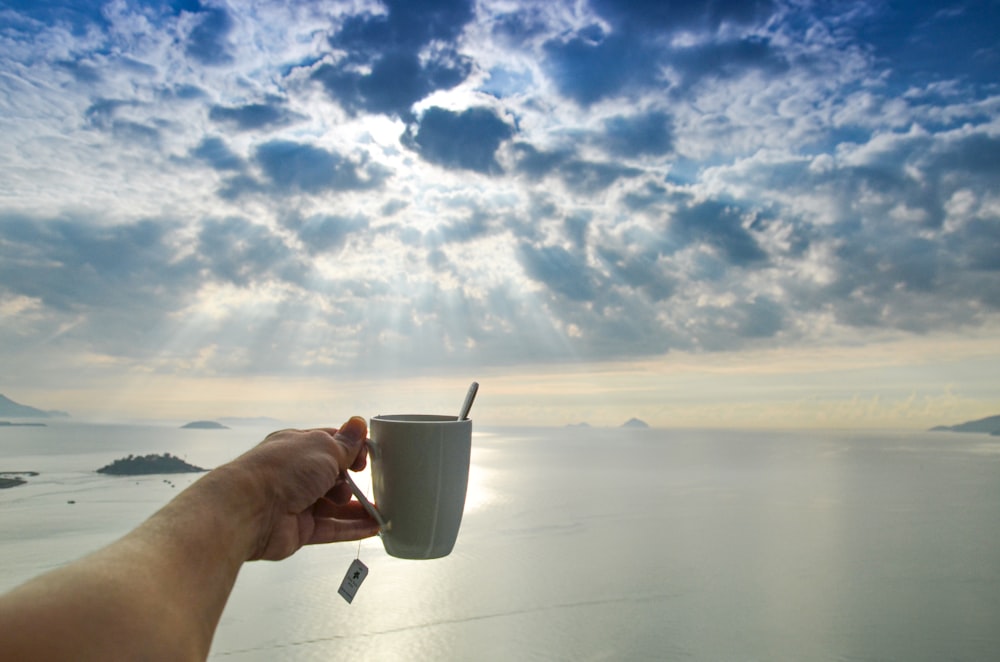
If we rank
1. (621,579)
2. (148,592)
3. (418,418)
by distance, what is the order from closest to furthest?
(148,592) → (418,418) → (621,579)

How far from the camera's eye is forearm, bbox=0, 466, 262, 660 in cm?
67

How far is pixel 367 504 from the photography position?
5.03ft

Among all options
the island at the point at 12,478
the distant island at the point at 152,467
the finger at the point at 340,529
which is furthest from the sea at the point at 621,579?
the finger at the point at 340,529

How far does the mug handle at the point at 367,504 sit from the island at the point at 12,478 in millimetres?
42680

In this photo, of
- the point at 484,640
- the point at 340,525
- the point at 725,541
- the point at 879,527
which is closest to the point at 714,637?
the point at 484,640

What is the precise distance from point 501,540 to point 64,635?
101ft

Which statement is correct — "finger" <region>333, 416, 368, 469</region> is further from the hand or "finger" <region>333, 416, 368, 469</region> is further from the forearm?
the forearm

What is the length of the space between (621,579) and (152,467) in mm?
30871

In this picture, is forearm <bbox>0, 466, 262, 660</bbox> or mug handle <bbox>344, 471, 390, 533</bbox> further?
mug handle <bbox>344, 471, 390, 533</bbox>

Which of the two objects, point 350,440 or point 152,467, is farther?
point 152,467

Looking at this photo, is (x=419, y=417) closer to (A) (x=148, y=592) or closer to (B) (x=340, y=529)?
(B) (x=340, y=529)

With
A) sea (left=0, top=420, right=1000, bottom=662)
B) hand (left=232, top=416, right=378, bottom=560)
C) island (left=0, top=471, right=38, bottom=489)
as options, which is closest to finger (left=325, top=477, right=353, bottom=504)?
hand (left=232, top=416, right=378, bottom=560)

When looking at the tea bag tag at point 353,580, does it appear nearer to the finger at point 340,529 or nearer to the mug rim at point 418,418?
the finger at point 340,529

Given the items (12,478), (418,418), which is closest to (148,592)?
(418,418)
